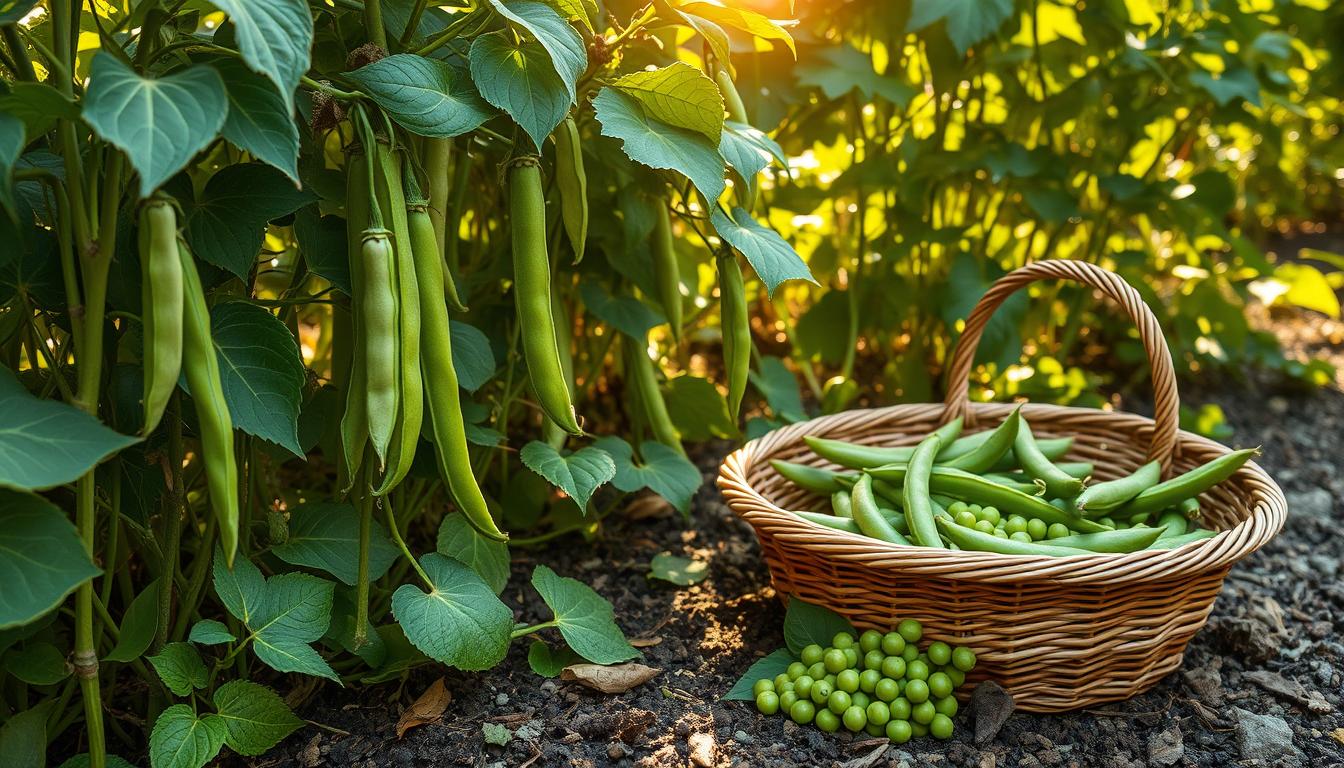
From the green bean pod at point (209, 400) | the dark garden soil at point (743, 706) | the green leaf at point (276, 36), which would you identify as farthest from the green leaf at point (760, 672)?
the green leaf at point (276, 36)

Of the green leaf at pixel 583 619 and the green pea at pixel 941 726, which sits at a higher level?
the green leaf at pixel 583 619

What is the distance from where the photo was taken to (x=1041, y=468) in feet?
5.90

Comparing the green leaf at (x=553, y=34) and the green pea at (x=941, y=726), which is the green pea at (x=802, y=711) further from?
the green leaf at (x=553, y=34)

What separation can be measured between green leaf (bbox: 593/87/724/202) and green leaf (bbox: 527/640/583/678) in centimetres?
76

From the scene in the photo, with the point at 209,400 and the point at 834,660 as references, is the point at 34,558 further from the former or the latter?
the point at 834,660

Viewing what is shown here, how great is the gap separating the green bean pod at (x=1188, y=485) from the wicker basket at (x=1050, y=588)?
6 centimetres

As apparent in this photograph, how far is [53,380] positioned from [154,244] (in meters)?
0.40

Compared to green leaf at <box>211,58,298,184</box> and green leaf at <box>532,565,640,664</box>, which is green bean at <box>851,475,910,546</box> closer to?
green leaf at <box>532,565,640,664</box>

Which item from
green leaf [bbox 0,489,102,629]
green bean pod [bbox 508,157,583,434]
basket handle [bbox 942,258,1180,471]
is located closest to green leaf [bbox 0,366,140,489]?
green leaf [bbox 0,489,102,629]

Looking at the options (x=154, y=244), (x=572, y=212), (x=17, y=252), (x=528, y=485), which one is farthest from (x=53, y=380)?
(x=528, y=485)

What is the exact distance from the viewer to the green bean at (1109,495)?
172 cm

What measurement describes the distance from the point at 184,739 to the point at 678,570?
37.5 inches

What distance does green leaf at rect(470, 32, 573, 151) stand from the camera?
129 centimetres

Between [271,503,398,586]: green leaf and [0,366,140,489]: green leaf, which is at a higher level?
[0,366,140,489]: green leaf
